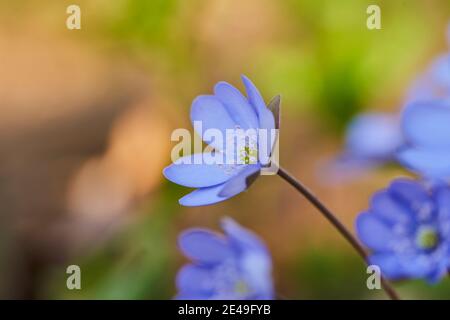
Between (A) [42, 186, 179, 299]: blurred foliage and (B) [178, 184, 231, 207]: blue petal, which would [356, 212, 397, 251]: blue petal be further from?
(A) [42, 186, 179, 299]: blurred foliage

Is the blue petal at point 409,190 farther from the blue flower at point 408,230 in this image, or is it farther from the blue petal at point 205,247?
the blue petal at point 205,247

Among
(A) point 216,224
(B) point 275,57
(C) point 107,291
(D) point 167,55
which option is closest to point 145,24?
(D) point 167,55

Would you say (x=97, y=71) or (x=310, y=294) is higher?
(x=97, y=71)

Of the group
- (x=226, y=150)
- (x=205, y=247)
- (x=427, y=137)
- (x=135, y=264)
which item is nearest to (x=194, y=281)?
(x=205, y=247)

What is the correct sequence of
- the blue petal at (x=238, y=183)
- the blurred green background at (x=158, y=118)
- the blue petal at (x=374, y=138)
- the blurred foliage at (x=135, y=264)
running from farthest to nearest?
the blurred green background at (x=158, y=118), the blurred foliage at (x=135, y=264), the blue petal at (x=374, y=138), the blue petal at (x=238, y=183)

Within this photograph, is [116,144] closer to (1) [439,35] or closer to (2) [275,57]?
(2) [275,57]

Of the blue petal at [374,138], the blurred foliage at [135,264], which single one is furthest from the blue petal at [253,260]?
the blurred foliage at [135,264]

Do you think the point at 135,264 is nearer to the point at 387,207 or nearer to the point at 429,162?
the point at 387,207
